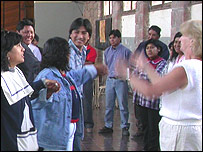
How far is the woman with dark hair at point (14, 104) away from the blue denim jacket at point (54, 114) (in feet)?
1.59

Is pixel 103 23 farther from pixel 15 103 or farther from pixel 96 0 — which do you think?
pixel 15 103

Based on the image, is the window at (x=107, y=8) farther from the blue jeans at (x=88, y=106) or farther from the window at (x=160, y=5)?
the blue jeans at (x=88, y=106)

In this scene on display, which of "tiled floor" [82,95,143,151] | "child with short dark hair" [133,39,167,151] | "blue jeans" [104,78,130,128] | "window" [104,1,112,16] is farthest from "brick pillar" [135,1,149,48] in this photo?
"child with short dark hair" [133,39,167,151]

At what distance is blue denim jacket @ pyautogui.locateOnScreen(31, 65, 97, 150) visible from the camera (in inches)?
118

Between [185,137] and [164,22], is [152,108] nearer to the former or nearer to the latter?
[185,137]

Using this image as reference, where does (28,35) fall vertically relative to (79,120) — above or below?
above

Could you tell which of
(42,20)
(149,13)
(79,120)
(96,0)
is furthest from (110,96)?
(96,0)

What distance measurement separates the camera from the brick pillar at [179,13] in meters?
7.71

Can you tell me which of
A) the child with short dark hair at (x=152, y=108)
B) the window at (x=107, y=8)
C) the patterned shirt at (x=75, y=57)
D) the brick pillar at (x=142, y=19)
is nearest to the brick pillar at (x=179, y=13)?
the brick pillar at (x=142, y=19)

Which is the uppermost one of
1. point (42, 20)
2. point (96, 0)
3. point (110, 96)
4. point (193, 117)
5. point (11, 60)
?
point (96, 0)

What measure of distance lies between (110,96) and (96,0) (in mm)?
7495

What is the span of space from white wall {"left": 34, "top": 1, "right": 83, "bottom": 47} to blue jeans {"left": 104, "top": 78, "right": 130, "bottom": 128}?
3.66 meters

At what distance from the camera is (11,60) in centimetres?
253

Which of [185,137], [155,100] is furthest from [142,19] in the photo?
[185,137]
